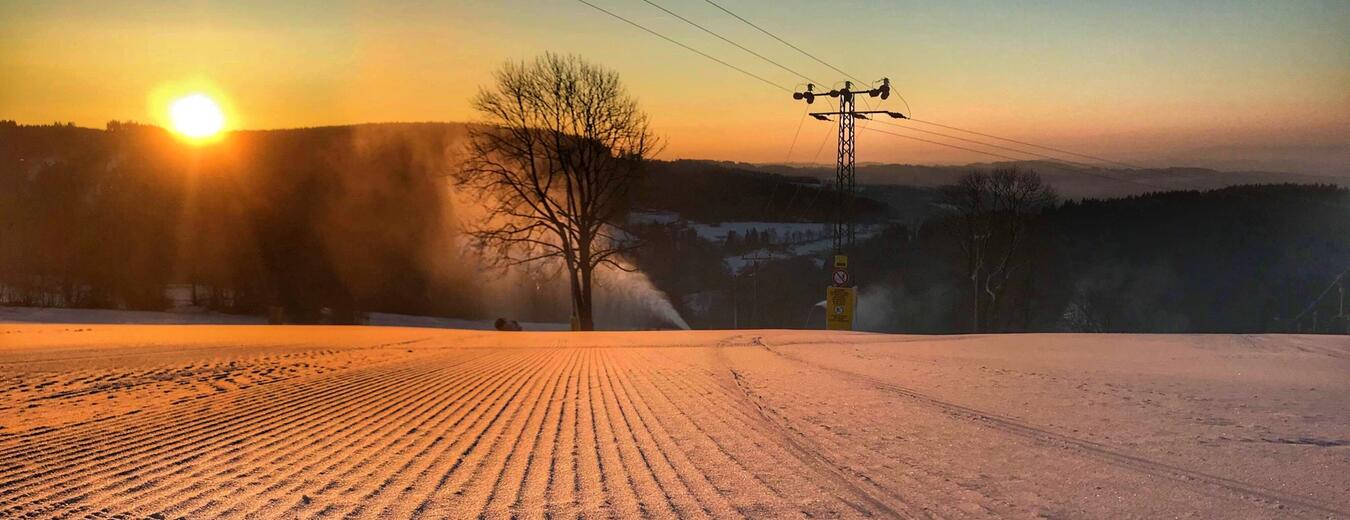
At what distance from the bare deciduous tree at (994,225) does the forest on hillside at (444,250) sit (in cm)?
72

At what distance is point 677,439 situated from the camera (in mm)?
8297

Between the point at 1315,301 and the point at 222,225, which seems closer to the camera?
the point at 222,225

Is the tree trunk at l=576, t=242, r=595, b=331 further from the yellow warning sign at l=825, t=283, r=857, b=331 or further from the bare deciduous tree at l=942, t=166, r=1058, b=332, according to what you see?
the bare deciduous tree at l=942, t=166, r=1058, b=332

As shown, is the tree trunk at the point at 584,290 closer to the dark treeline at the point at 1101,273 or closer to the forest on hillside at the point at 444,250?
the forest on hillside at the point at 444,250

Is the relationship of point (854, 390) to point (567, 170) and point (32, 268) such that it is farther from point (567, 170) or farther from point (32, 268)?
point (32, 268)

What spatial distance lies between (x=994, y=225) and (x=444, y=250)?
37630 millimetres

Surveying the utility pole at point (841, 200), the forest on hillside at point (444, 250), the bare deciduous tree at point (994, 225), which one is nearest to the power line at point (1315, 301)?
the forest on hillside at point (444, 250)

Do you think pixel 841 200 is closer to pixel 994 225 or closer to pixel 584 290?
pixel 584 290

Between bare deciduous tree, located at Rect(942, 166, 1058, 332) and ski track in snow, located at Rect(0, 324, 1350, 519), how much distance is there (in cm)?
4212

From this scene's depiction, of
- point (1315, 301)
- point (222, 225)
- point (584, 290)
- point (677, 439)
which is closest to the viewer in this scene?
point (677, 439)

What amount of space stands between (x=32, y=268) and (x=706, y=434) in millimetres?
57129

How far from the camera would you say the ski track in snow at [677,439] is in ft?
20.0

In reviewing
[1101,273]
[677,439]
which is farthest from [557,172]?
[1101,273]

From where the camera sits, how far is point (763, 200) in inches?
4227
